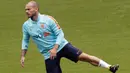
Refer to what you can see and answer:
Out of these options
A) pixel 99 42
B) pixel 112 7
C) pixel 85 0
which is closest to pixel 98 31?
pixel 99 42

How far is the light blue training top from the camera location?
835 centimetres

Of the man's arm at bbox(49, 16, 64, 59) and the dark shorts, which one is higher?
the man's arm at bbox(49, 16, 64, 59)

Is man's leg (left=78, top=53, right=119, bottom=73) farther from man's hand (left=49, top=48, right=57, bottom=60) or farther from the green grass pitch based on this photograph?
the green grass pitch

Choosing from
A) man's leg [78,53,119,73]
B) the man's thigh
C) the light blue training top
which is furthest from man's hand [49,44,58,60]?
man's leg [78,53,119,73]

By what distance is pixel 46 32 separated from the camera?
8.43 metres

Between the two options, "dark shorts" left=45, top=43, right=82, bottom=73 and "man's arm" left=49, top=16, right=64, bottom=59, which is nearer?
"man's arm" left=49, top=16, right=64, bottom=59

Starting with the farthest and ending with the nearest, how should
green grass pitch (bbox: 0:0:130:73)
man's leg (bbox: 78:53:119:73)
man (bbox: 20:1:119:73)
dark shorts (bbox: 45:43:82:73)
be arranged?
green grass pitch (bbox: 0:0:130:73) → man's leg (bbox: 78:53:119:73) → dark shorts (bbox: 45:43:82:73) → man (bbox: 20:1:119:73)

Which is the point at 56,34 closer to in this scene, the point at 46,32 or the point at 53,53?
the point at 46,32

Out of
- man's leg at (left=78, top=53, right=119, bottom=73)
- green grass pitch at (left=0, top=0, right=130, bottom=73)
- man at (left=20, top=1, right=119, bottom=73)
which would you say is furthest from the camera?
green grass pitch at (left=0, top=0, right=130, bottom=73)

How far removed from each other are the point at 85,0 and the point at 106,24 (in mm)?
4858

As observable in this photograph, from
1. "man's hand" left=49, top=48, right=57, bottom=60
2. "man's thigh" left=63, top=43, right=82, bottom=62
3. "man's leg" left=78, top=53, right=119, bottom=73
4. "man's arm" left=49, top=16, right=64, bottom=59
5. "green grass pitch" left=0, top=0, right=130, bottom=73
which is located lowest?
"green grass pitch" left=0, top=0, right=130, bottom=73

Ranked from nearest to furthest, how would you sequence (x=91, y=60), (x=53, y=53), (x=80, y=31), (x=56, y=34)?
(x=53, y=53), (x=56, y=34), (x=91, y=60), (x=80, y=31)

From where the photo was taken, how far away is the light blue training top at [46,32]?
8.35m

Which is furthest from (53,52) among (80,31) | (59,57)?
(80,31)
